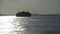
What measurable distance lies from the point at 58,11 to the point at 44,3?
436mm

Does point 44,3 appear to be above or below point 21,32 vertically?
above

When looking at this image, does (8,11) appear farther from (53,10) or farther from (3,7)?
(53,10)

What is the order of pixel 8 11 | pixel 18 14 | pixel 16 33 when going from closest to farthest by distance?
pixel 16 33
pixel 18 14
pixel 8 11

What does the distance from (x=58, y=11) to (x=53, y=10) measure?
0.44 ft

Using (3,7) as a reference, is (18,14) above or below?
below

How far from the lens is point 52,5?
304 centimetres

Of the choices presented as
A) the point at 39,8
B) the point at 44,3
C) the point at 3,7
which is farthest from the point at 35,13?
the point at 3,7

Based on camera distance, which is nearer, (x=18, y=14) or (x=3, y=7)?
(x=18, y=14)

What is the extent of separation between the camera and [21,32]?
136cm

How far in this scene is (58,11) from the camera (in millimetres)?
2916

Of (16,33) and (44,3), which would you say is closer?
(16,33)

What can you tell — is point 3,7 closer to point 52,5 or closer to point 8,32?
point 52,5

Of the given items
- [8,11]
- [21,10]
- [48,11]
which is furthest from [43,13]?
[8,11]

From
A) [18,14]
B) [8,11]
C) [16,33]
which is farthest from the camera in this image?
[8,11]
